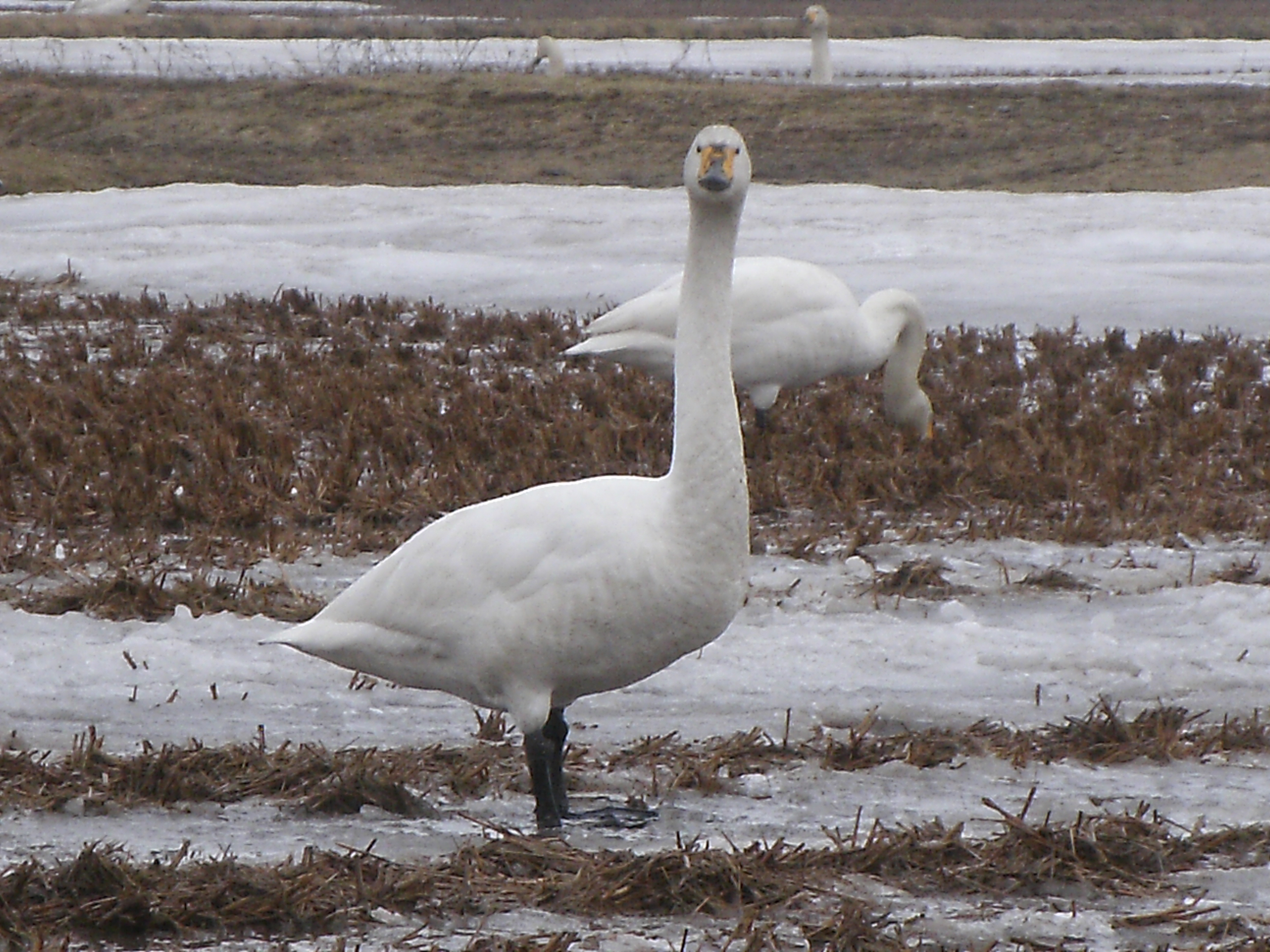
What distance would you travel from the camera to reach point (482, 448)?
8.05 m

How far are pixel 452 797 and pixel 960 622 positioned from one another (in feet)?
6.94

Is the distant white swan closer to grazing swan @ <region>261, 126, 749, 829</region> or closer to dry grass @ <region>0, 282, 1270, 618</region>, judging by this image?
dry grass @ <region>0, 282, 1270, 618</region>

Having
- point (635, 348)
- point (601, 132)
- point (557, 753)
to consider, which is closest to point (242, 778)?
point (557, 753)

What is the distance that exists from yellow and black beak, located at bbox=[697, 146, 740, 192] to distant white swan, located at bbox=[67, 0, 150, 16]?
46.0 metres

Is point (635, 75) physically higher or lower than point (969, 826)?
higher

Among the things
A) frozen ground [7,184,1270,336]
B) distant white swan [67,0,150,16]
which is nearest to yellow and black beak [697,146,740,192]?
frozen ground [7,184,1270,336]

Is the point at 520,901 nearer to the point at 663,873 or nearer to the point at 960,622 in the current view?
the point at 663,873

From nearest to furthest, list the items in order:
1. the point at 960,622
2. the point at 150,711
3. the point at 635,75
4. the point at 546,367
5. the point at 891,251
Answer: the point at 150,711
the point at 960,622
the point at 546,367
the point at 891,251
the point at 635,75

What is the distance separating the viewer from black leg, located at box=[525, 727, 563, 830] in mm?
4137

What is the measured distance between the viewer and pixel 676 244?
15.4 m

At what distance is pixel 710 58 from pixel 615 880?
30.5m

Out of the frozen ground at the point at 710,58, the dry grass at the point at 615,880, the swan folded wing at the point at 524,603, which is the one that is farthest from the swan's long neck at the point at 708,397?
the frozen ground at the point at 710,58

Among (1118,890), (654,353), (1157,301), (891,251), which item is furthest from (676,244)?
(1118,890)

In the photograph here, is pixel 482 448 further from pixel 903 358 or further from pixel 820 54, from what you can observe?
pixel 820 54
